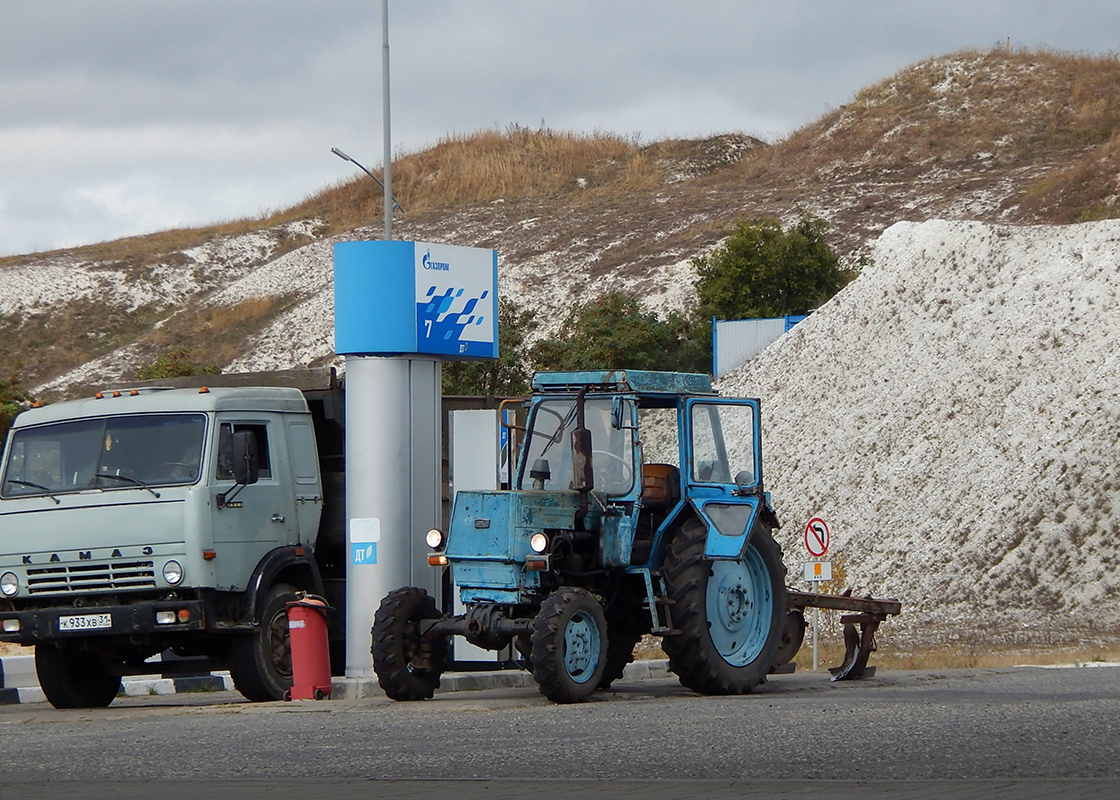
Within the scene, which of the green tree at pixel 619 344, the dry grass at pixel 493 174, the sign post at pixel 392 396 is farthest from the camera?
the dry grass at pixel 493 174

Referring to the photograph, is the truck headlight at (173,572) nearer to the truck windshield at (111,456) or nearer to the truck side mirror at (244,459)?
the truck windshield at (111,456)

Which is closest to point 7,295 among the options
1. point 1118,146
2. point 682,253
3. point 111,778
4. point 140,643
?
point 682,253

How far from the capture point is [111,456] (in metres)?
15.2

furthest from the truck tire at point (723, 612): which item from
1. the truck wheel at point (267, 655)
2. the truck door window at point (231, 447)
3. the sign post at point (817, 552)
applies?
the sign post at point (817, 552)

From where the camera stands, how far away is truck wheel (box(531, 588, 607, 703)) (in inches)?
532

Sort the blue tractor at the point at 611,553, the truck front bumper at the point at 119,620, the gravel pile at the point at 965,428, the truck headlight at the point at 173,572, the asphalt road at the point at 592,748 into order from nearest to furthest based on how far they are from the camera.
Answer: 1. the asphalt road at the point at 592,748
2. the blue tractor at the point at 611,553
3. the truck front bumper at the point at 119,620
4. the truck headlight at the point at 173,572
5. the gravel pile at the point at 965,428

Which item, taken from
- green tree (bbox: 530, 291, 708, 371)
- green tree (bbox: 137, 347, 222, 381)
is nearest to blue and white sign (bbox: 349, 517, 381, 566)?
green tree (bbox: 530, 291, 708, 371)

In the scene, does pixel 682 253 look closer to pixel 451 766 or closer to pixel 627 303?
pixel 627 303

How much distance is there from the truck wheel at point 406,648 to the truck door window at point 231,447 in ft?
6.46

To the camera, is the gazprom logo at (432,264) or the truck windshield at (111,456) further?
the gazprom logo at (432,264)

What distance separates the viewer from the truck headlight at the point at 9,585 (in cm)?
1505

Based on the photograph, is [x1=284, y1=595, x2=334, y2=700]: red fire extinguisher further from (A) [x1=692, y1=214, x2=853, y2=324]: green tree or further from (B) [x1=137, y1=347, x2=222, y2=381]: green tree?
(A) [x1=692, y1=214, x2=853, y2=324]: green tree

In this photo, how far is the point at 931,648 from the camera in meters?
25.4

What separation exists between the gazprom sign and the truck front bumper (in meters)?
3.22
